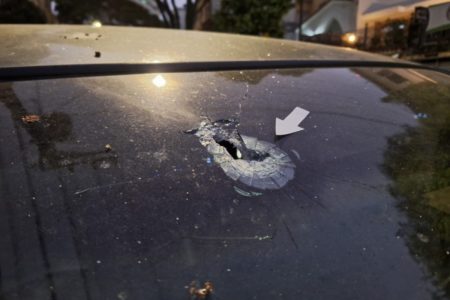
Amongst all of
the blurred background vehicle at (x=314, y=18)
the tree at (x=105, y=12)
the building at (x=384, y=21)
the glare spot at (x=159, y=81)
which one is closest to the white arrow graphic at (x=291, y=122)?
the glare spot at (x=159, y=81)

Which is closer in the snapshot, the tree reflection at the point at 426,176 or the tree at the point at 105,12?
the tree reflection at the point at 426,176

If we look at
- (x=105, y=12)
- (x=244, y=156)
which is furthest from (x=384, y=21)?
(x=244, y=156)

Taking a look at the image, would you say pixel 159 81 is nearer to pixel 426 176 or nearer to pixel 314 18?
pixel 426 176

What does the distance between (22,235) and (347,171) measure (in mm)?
753

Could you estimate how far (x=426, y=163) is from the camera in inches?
47.9

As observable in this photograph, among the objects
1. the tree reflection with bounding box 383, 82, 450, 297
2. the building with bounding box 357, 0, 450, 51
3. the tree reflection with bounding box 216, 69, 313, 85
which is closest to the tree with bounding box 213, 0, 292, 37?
the building with bounding box 357, 0, 450, 51

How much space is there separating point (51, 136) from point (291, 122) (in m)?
0.64

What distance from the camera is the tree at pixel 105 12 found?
2617cm

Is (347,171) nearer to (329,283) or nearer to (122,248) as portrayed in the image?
(329,283)

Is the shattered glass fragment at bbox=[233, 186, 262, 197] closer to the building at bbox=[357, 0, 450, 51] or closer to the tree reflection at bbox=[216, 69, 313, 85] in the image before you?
the tree reflection at bbox=[216, 69, 313, 85]

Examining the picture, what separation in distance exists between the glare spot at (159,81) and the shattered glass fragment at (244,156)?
0.25 meters

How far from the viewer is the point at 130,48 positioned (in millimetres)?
1719

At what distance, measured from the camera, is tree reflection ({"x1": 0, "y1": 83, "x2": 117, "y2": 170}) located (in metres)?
1.03

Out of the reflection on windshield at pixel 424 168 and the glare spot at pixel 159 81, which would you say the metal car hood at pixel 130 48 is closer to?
the glare spot at pixel 159 81
